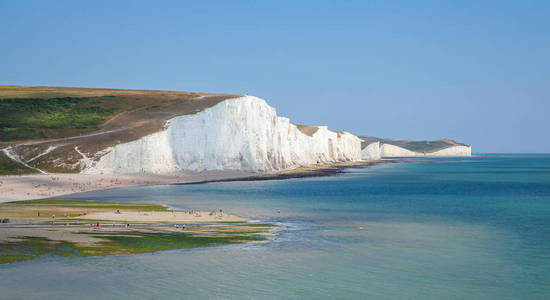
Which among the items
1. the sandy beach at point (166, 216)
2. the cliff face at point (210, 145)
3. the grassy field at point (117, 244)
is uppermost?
the cliff face at point (210, 145)

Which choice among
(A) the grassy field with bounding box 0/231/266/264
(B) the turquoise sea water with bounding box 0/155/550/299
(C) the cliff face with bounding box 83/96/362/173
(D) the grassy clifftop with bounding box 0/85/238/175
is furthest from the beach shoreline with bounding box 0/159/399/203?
(B) the turquoise sea water with bounding box 0/155/550/299

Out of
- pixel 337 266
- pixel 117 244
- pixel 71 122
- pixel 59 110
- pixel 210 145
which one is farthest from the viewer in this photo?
pixel 59 110

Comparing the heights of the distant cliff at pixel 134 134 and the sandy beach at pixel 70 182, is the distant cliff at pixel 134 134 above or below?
above

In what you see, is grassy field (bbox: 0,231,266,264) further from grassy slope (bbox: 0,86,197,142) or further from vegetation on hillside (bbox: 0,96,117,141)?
vegetation on hillside (bbox: 0,96,117,141)

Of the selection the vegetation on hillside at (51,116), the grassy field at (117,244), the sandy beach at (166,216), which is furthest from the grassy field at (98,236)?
the vegetation on hillside at (51,116)

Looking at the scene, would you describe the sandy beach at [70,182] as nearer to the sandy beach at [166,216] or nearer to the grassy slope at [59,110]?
the sandy beach at [166,216]

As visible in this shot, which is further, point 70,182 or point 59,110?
point 59,110

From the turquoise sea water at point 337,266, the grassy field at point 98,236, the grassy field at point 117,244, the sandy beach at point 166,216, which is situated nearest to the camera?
the turquoise sea water at point 337,266

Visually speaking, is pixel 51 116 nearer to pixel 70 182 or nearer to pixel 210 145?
pixel 210 145

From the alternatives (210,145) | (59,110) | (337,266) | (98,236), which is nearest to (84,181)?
(210,145)
